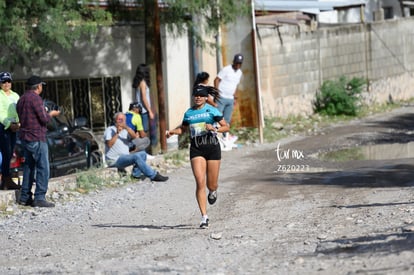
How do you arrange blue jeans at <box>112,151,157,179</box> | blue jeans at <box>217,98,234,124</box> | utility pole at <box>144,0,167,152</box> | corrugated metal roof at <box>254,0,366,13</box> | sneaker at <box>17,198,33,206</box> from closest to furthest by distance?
sneaker at <box>17,198,33,206</box>, blue jeans at <box>112,151,157,179</box>, utility pole at <box>144,0,167,152</box>, blue jeans at <box>217,98,234,124</box>, corrugated metal roof at <box>254,0,366,13</box>

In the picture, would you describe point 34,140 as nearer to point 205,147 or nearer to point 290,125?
point 205,147

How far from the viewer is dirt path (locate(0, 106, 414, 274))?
29.3 feet

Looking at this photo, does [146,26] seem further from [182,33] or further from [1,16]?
[1,16]

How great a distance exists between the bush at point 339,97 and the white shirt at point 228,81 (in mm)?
5303

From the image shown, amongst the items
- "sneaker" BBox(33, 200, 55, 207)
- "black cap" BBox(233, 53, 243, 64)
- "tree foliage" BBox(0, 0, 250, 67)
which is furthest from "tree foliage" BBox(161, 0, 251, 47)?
"sneaker" BBox(33, 200, 55, 207)

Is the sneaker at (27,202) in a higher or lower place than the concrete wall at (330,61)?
lower

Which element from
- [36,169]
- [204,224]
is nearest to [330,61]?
[36,169]

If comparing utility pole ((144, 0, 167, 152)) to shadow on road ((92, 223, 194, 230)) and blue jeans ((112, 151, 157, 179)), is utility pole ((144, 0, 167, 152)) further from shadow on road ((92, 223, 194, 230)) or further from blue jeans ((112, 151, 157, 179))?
shadow on road ((92, 223, 194, 230))

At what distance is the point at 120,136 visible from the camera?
15055mm

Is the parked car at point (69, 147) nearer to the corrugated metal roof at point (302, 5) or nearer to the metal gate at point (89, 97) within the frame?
the metal gate at point (89, 97)

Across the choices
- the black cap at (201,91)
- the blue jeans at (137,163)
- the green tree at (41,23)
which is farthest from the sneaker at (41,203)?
the green tree at (41,23)

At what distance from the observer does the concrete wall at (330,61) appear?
71.7 feet

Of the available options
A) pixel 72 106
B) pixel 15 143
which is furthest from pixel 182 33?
pixel 15 143

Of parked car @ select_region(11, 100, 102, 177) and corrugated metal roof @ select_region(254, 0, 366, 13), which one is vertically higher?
corrugated metal roof @ select_region(254, 0, 366, 13)
